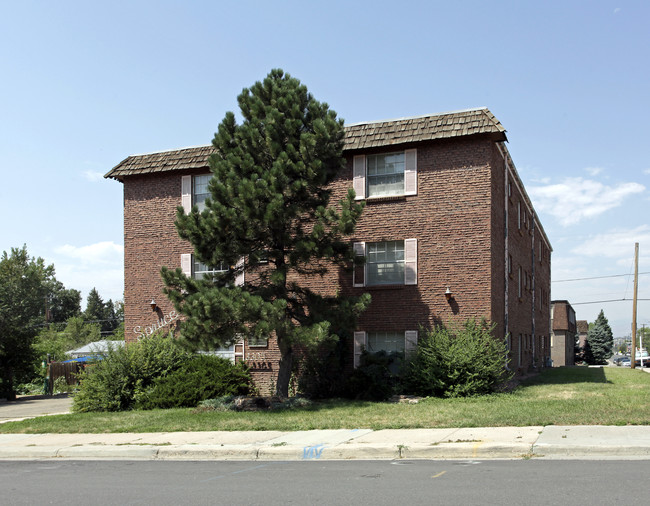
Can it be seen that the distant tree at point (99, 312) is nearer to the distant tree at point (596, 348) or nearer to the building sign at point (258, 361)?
the distant tree at point (596, 348)

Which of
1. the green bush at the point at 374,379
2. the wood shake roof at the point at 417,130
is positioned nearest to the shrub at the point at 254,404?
the green bush at the point at 374,379

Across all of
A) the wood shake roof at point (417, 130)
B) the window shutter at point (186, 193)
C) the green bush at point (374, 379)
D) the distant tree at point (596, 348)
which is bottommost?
the distant tree at point (596, 348)

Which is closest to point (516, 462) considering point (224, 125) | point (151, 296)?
point (224, 125)

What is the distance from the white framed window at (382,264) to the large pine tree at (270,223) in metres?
2.41

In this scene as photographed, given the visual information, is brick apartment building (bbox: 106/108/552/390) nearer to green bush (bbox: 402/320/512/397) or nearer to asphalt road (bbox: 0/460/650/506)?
green bush (bbox: 402/320/512/397)

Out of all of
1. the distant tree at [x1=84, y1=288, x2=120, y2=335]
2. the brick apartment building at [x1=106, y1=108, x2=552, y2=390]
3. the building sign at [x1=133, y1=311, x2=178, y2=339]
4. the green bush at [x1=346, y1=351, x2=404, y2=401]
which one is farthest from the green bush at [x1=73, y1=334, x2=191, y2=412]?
the distant tree at [x1=84, y1=288, x2=120, y2=335]

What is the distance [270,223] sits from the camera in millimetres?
16469

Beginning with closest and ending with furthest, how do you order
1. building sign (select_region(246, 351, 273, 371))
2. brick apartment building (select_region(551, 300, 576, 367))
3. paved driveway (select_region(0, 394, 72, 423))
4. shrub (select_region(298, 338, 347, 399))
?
1. shrub (select_region(298, 338, 347, 399))
2. paved driveway (select_region(0, 394, 72, 423))
3. building sign (select_region(246, 351, 273, 371))
4. brick apartment building (select_region(551, 300, 576, 367))

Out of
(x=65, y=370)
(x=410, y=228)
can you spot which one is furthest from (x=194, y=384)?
(x=65, y=370)

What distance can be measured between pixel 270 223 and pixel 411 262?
497 cm

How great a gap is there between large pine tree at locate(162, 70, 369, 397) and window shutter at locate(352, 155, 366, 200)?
249cm

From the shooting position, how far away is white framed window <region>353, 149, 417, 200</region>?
782 inches

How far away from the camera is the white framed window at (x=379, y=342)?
769 inches

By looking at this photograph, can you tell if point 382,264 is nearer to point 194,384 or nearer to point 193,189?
point 194,384
